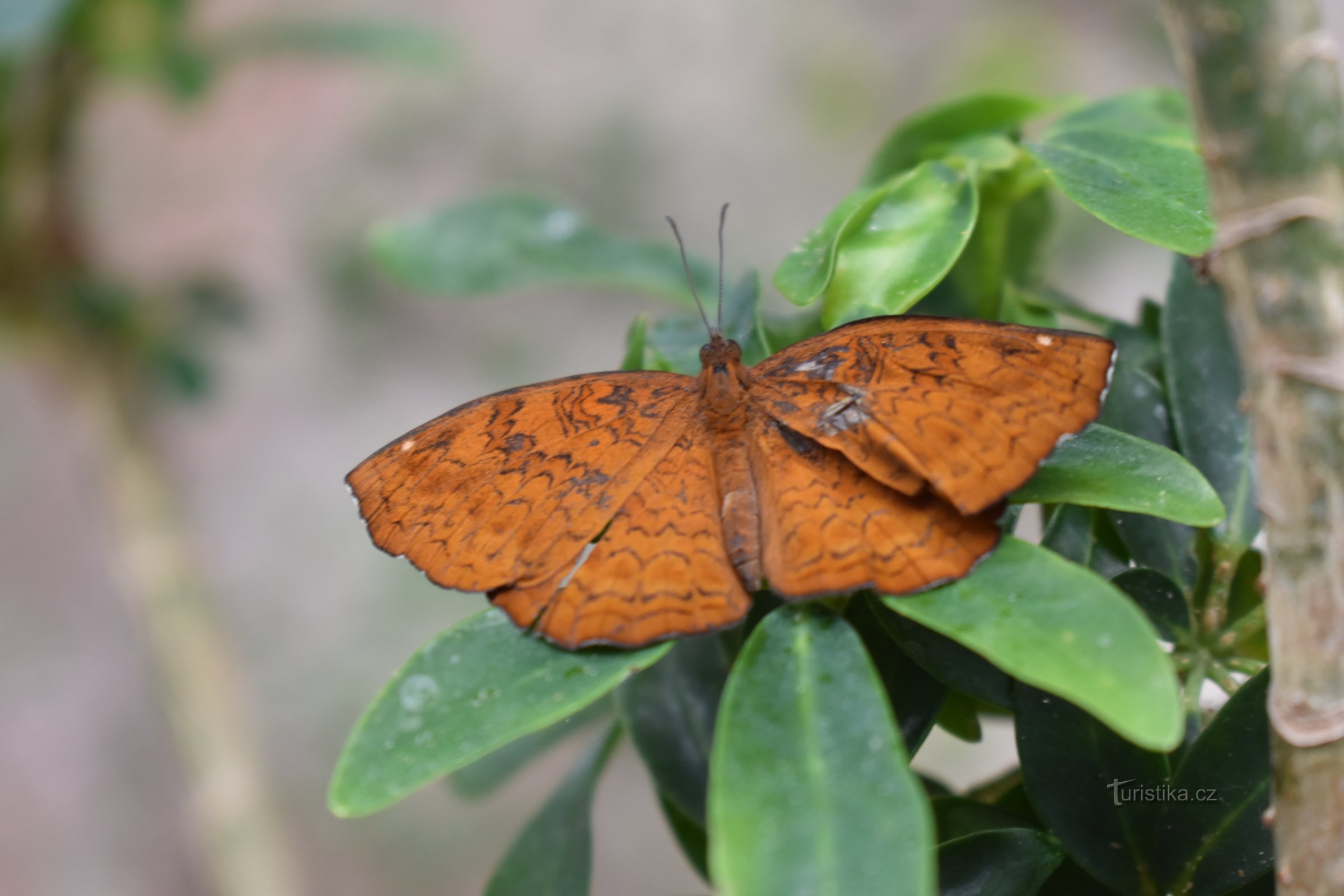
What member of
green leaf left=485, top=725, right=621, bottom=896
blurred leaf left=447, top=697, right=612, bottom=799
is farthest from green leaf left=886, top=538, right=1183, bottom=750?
blurred leaf left=447, top=697, right=612, bottom=799

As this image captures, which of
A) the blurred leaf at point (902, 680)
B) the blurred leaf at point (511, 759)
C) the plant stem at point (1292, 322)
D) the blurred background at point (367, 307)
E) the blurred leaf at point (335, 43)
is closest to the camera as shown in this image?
the plant stem at point (1292, 322)

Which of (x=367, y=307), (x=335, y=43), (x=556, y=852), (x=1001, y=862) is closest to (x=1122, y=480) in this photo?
(x=1001, y=862)

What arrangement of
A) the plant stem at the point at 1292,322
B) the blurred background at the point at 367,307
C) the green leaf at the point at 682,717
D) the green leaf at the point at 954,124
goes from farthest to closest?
the blurred background at the point at 367,307 → the green leaf at the point at 954,124 → the green leaf at the point at 682,717 → the plant stem at the point at 1292,322

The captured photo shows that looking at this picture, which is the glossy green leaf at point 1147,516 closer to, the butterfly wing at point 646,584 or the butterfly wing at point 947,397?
the butterfly wing at point 947,397

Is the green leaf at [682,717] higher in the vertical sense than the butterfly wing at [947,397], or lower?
lower

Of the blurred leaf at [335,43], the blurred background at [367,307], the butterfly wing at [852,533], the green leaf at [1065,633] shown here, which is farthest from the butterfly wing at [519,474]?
the blurred background at [367,307]

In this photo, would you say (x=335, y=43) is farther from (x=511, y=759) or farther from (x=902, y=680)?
(x=902, y=680)

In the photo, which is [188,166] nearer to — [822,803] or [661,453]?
[661,453]
